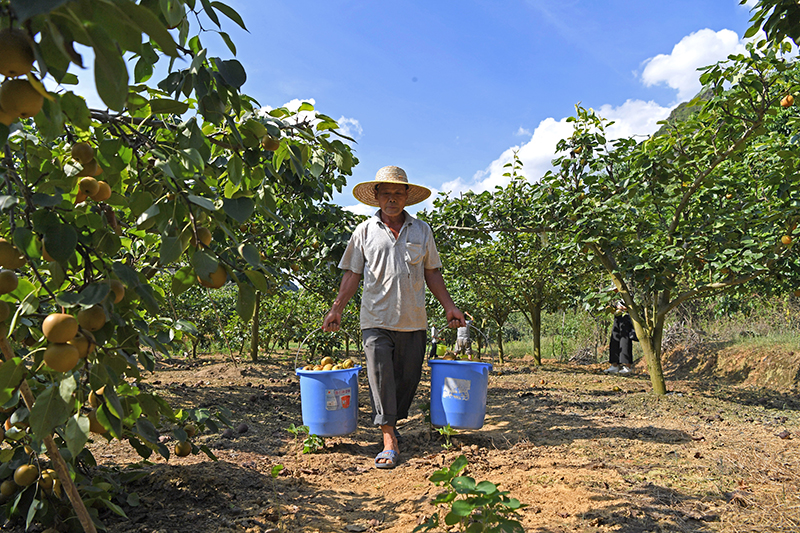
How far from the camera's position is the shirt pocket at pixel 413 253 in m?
3.45

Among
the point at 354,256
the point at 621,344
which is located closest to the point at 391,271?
the point at 354,256

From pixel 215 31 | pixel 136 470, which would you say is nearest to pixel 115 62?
pixel 215 31

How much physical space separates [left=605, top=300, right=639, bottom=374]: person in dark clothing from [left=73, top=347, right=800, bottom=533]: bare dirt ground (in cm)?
442

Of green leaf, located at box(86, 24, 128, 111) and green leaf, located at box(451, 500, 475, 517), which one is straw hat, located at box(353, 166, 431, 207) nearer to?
green leaf, located at box(451, 500, 475, 517)

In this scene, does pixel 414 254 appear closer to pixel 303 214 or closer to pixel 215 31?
pixel 303 214

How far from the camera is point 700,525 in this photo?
1.99 m

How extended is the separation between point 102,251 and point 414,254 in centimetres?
246

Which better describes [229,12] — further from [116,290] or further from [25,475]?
[25,475]

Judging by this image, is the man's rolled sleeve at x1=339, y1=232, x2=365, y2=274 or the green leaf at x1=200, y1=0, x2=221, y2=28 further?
the man's rolled sleeve at x1=339, y1=232, x2=365, y2=274

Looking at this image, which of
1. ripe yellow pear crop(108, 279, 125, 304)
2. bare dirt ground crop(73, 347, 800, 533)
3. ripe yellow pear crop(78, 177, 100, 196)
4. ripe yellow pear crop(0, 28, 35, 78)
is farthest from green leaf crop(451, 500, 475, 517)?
ripe yellow pear crop(0, 28, 35, 78)

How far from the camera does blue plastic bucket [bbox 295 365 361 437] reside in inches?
132

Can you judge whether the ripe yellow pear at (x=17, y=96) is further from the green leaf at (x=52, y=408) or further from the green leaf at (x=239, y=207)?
the green leaf at (x=52, y=408)

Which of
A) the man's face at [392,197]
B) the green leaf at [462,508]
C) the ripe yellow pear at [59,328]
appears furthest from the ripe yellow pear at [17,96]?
the man's face at [392,197]

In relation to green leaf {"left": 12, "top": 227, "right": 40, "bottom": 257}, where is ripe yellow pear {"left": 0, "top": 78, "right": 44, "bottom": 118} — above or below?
above
